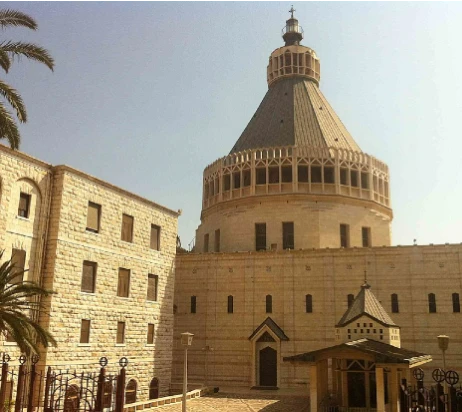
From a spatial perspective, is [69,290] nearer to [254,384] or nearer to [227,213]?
[254,384]

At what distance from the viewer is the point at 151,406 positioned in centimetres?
2864

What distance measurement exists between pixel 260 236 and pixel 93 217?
18.4 metres

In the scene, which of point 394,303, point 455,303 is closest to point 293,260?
point 394,303

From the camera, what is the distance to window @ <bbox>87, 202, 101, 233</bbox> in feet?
102

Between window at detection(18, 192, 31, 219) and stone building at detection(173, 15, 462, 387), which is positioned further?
stone building at detection(173, 15, 462, 387)

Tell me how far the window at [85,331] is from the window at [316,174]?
Answer: 24120mm

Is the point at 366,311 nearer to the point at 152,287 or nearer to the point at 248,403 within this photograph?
the point at 248,403

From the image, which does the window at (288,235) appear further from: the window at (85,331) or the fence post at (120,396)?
the fence post at (120,396)

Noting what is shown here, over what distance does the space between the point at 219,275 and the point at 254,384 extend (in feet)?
27.7

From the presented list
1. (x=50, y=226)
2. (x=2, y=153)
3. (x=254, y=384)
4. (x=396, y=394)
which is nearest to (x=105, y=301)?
(x=50, y=226)

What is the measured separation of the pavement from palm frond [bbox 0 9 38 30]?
63.6 feet

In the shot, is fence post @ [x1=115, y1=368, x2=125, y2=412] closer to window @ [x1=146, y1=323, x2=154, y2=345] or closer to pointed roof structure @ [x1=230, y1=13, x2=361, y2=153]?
window @ [x1=146, y1=323, x2=154, y2=345]

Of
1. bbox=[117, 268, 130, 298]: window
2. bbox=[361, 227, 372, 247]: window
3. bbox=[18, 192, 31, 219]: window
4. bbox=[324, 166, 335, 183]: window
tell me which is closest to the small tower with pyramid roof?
bbox=[117, 268, 130, 298]: window

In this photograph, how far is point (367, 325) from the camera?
27391 millimetres
